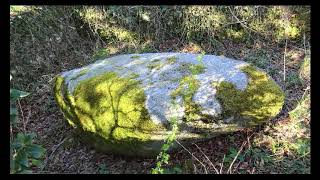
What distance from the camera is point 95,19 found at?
893 cm

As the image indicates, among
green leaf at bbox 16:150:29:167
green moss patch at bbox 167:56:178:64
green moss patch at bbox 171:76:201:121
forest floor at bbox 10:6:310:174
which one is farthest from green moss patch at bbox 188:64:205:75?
green leaf at bbox 16:150:29:167

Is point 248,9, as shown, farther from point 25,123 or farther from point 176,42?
point 25,123

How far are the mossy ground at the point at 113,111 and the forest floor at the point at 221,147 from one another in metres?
0.38

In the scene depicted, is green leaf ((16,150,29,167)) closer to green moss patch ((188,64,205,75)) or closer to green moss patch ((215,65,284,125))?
green moss patch ((215,65,284,125))

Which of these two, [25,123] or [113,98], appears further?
[25,123]

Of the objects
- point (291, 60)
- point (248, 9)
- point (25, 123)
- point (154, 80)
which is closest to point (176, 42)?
point (248, 9)

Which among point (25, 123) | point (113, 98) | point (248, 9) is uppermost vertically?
point (248, 9)

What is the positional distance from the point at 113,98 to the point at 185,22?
143 inches

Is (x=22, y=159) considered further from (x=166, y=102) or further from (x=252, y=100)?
(x=252, y=100)

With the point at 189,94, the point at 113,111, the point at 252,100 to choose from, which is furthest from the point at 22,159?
the point at 252,100

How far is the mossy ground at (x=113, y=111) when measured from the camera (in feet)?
17.2

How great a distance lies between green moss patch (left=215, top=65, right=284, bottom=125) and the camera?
17.2 feet

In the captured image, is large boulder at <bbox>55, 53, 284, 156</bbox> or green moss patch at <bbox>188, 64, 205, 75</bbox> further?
green moss patch at <bbox>188, 64, 205, 75</bbox>

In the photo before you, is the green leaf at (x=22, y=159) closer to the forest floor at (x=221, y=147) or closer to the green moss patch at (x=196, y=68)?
the forest floor at (x=221, y=147)
